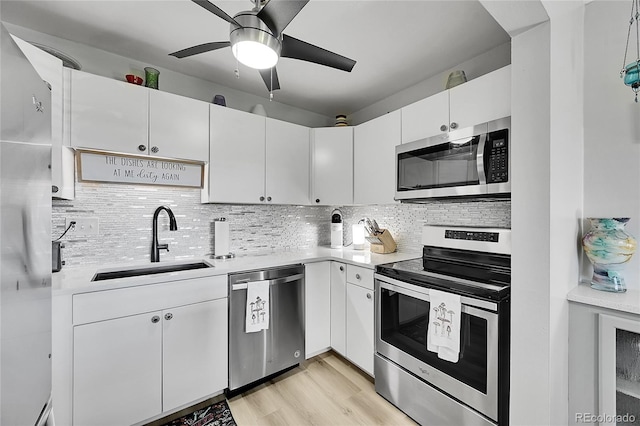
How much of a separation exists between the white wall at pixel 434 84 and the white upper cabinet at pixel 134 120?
5.56 ft

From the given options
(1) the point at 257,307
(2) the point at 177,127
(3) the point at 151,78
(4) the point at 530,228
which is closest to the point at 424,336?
(4) the point at 530,228

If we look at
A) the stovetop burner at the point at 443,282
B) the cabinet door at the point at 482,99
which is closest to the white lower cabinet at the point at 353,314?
the stovetop burner at the point at 443,282

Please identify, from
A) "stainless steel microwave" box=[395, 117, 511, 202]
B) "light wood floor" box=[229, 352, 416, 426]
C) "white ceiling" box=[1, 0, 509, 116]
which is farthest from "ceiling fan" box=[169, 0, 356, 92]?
"light wood floor" box=[229, 352, 416, 426]

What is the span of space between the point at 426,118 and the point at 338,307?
162 cm

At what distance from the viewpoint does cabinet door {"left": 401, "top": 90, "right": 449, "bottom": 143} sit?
72.6 inches

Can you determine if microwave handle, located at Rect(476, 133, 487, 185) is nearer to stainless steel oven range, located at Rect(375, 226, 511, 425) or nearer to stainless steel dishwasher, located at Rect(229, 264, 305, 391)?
stainless steel oven range, located at Rect(375, 226, 511, 425)

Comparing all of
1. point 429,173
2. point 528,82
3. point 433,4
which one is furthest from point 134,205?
point 528,82

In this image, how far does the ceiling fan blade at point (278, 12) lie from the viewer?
1.06m

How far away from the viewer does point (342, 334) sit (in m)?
2.26

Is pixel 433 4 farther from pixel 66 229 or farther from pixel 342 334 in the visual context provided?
pixel 66 229

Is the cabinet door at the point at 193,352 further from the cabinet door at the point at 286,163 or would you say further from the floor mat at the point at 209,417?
the cabinet door at the point at 286,163

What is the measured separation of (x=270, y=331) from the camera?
→ 2.03 meters

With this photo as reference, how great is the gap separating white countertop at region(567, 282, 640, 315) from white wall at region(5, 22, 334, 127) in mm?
2665

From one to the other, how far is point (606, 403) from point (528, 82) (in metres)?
1.40
